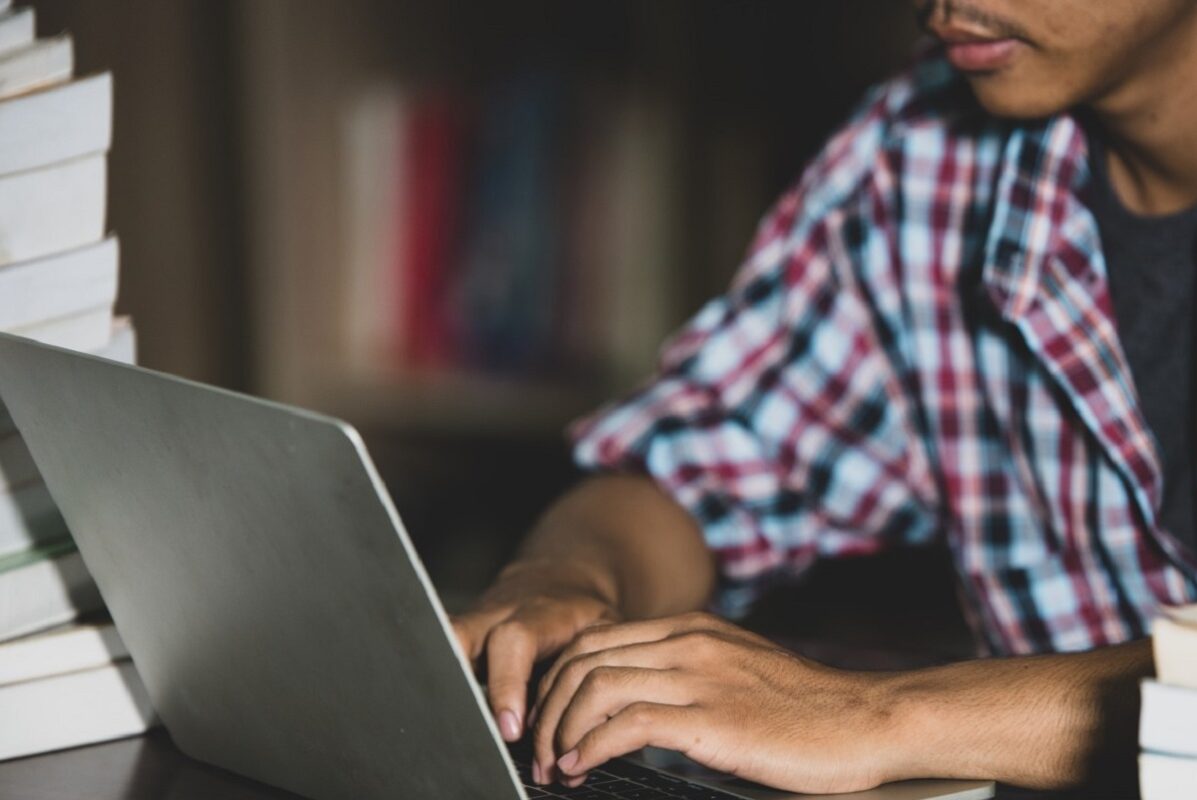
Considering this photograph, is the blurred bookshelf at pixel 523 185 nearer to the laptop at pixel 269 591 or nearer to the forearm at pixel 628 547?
the forearm at pixel 628 547

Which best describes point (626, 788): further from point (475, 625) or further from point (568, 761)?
point (475, 625)

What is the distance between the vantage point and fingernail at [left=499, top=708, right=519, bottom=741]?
793 mm

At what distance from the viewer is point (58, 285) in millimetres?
816

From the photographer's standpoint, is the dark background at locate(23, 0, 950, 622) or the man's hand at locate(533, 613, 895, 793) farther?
the dark background at locate(23, 0, 950, 622)

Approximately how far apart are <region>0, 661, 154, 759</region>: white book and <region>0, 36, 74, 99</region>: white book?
32 cm

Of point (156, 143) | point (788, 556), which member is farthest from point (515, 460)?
point (788, 556)

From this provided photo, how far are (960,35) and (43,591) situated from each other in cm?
73

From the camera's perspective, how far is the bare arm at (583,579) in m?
0.85

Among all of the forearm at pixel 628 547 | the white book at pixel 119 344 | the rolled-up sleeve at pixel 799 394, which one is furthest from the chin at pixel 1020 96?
the white book at pixel 119 344

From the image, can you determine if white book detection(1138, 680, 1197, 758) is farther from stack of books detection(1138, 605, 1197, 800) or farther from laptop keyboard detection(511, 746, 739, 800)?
laptop keyboard detection(511, 746, 739, 800)

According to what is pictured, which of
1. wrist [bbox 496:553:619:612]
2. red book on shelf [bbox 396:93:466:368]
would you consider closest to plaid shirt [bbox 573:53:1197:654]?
wrist [bbox 496:553:619:612]

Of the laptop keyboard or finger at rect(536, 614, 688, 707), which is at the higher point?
finger at rect(536, 614, 688, 707)

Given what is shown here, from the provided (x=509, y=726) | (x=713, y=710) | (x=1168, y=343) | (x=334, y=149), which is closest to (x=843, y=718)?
(x=713, y=710)

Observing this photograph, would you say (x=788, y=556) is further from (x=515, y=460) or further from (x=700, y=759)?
(x=515, y=460)
